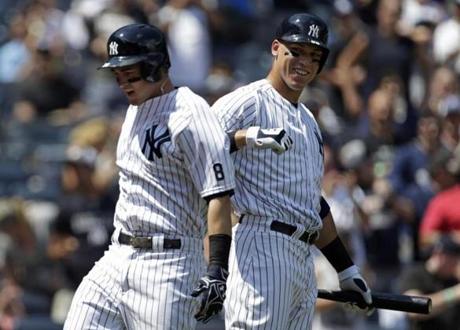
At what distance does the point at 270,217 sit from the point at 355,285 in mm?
818

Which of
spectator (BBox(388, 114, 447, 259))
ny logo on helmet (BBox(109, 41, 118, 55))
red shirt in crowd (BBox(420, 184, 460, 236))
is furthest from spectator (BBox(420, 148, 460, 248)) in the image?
ny logo on helmet (BBox(109, 41, 118, 55))

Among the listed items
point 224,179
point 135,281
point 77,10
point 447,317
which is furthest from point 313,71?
point 77,10

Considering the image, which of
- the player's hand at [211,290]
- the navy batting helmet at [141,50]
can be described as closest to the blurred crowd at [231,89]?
the player's hand at [211,290]

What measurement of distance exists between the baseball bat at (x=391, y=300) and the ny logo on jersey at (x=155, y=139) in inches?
51.1

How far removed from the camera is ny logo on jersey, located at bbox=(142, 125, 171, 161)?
6.57 m

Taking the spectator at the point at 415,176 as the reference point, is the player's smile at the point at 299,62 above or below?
above

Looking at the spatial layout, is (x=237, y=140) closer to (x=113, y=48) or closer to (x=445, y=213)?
(x=113, y=48)

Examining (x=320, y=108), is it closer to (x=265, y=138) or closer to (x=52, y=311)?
(x=52, y=311)

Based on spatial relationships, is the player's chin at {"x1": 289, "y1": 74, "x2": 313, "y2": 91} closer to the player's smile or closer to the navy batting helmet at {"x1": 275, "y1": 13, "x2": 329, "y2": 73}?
the player's smile

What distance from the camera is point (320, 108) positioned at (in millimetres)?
13109

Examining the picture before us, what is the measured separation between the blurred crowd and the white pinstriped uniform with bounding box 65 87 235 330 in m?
3.12

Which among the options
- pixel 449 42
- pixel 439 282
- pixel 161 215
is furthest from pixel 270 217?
pixel 449 42

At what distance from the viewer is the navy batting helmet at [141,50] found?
659 centimetres

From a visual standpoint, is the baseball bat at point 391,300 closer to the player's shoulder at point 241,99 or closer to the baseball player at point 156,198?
the baseball player at point 156,198
